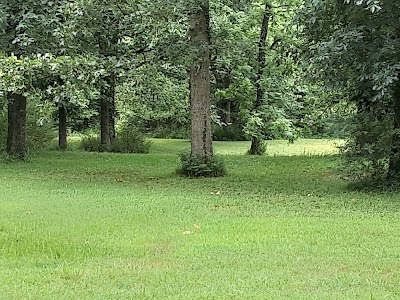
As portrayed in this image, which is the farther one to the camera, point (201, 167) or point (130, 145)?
point (130, 145)

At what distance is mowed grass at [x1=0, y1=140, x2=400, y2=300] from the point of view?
15.3 feet

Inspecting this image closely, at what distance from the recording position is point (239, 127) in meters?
33.3

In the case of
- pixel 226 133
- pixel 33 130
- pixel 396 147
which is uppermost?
pixel 33 130

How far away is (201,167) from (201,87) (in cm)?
177

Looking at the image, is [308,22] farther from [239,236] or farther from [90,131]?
[90,131]

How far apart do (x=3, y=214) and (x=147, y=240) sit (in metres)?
2.79

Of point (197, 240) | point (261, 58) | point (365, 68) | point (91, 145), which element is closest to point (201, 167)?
point (365, 68)

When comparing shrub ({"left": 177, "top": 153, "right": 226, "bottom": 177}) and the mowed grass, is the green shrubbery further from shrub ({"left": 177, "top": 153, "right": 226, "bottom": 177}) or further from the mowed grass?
the mowed grass

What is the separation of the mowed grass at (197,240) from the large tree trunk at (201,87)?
49.4 inches

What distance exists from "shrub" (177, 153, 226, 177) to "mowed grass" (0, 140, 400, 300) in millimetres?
857

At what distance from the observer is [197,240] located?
6.42m

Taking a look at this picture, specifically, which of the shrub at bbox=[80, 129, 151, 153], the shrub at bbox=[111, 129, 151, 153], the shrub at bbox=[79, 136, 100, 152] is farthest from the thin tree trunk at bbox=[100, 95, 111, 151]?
the shrub at bbox=[79, 136, 100, 152]

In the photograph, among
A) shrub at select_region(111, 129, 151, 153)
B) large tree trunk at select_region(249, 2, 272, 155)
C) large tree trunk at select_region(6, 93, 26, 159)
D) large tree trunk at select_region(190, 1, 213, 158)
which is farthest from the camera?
shrub at select_region(111, 129, 151, 153)

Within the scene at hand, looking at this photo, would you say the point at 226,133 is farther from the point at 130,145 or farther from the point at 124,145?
the point at 124,145
